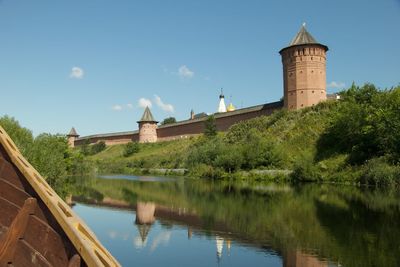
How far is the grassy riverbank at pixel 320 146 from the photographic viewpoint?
81.6ft

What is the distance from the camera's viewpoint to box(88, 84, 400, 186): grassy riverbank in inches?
979

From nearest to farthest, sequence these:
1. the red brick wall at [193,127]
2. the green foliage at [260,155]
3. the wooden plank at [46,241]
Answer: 1. the wooden plank at [46,241]
2. the green foliage at [260,155]
3. the red brick wall at [193,127]

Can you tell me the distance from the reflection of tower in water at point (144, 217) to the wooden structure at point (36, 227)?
20.9 ft

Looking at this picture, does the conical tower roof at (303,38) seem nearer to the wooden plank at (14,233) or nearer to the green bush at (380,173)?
the green bush at (380,173)

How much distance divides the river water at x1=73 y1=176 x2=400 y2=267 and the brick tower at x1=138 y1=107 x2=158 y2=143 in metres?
42.1

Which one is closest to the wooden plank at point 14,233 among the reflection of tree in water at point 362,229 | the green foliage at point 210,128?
the reflection of tree in water at point 362,229

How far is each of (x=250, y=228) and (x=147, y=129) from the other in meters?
50.7

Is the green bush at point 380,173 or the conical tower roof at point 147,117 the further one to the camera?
the conical tower roof at point 147,117

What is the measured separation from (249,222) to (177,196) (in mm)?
7166

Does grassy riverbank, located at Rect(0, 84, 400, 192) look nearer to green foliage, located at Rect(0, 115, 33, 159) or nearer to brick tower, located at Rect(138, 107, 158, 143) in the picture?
green foliage, located at Rect(0, 115, 33, 159)

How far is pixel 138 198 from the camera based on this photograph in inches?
729

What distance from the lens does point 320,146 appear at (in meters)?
31.7

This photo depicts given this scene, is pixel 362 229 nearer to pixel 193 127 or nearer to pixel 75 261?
pixel 75 261

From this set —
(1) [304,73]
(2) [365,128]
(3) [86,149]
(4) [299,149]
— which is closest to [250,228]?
(2) [365,128]
